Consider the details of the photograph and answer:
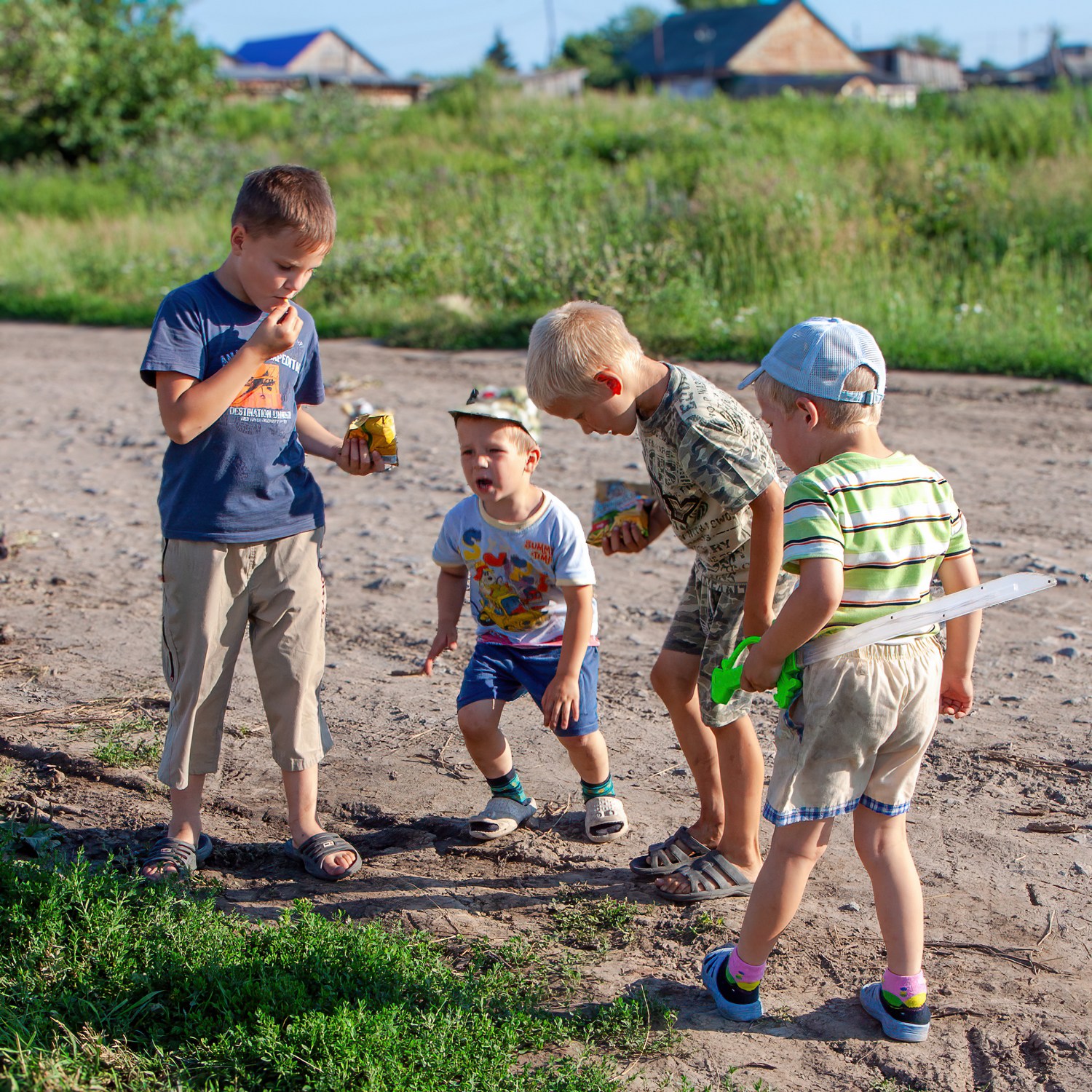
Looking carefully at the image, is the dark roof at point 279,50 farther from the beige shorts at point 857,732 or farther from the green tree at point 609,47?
the beige shorts at point 857,732

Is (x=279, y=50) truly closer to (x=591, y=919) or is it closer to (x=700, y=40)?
(x=700, y=40)

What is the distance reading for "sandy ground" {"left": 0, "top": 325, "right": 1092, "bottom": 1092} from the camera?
8.81ft

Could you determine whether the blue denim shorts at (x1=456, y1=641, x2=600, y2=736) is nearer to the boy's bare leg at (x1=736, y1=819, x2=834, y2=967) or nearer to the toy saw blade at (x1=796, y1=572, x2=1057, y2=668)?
the boy's bare leg at (x1=736, y1=819, x2=834, y2=967)

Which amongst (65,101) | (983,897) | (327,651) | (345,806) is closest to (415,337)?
(327,651)

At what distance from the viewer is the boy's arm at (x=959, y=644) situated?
2.60 metres

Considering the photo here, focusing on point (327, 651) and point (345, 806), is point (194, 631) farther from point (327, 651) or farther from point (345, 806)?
point (327, 651)

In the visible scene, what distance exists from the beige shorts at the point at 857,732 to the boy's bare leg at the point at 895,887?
0.13 ft

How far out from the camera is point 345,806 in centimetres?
372

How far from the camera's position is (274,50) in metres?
73.0

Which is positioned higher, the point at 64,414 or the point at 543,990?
the point at 64,414

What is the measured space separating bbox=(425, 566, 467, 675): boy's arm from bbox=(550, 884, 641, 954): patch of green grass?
0.81 meters

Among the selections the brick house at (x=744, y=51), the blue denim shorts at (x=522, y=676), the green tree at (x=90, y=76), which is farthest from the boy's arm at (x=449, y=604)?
the brick house at (x=744, y=51)

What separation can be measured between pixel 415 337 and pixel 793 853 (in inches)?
396

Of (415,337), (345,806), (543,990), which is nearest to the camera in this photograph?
(543,990)
